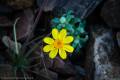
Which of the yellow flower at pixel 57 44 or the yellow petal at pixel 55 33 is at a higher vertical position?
the yellow petal at pixel 55 33

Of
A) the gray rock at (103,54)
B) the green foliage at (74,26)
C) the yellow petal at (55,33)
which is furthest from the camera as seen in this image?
the green foliage at (74,26)

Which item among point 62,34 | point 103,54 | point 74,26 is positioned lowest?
point 103,54

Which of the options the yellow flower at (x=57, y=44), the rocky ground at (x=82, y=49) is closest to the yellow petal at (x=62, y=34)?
the yellow flower at (x=57, y=44)

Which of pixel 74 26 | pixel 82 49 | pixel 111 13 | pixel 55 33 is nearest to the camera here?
pixel 55 33

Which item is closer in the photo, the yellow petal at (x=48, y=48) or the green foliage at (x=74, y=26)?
the yellow petal at (x=48, y=48)

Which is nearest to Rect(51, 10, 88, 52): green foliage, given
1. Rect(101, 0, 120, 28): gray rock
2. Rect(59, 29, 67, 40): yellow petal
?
Rect(101, 0, 120, 28): gray rock

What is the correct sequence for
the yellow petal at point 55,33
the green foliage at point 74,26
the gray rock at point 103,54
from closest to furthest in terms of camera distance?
the yellow petal at point 55,33 → the gray rock at point 103,54 → the green foliage at point 74,26

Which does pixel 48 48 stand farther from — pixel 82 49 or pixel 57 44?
pixel 82 49

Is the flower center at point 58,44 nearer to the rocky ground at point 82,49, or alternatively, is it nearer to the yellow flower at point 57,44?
the yellow flower at point 57,44

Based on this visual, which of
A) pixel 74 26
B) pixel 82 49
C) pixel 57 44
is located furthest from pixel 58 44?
pixel 82 49

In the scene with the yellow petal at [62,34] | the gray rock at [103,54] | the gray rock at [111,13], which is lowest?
the gray rock at [103,54]
